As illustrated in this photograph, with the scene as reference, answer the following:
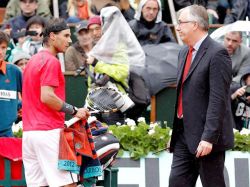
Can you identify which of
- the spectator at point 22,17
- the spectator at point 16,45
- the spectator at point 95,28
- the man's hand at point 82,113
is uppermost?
the spectator at point 22,17

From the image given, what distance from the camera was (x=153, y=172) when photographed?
11.1 metres

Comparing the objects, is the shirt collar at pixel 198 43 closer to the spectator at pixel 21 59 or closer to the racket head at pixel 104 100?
the racket head at pixel 104 100

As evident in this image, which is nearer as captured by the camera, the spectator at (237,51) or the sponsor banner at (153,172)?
the sponsor banner at (153,172)

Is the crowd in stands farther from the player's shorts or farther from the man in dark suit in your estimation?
the man in dark suit

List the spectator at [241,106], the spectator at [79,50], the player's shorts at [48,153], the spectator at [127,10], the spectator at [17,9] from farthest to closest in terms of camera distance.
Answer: the spectator at [127,10] → the spectator at [17,9] → the spectator at [79,50] → the spectator at [241,106] → the player's shorts at [48,153]

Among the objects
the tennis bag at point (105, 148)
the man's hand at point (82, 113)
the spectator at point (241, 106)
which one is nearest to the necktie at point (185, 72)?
the man's hand at point (82, 113)

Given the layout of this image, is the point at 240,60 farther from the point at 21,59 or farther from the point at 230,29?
the point at 21,59

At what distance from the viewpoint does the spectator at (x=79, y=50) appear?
13406 millimetres

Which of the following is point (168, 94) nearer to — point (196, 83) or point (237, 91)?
point (237, 91)

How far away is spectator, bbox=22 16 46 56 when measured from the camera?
44.2ft

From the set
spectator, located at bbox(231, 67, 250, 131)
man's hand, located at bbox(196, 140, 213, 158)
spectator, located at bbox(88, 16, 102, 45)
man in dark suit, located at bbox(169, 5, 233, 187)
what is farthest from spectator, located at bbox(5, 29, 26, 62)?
man's hand, located at bbox(196, 140, 213, 158)

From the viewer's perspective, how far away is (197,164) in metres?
8.77

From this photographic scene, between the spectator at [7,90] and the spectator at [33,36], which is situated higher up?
the spectator at [33,36]

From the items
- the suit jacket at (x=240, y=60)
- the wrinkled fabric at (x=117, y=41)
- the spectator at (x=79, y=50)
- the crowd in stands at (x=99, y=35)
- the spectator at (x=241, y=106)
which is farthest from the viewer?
the spectator at (x=79, y=50)
